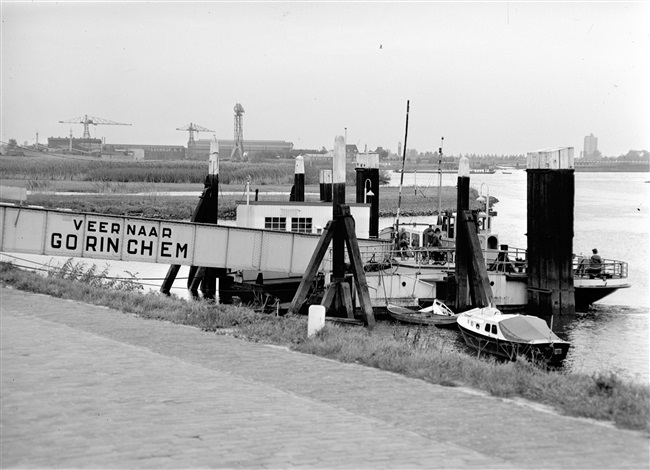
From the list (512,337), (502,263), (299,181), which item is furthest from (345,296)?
(299,181)

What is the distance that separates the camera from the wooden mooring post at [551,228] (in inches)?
1303

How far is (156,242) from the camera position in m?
30.9

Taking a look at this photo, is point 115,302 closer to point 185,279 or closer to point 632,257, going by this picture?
point 185,279

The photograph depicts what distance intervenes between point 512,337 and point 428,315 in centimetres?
738

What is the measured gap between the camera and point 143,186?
361ft

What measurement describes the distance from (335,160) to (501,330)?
684 centimetres

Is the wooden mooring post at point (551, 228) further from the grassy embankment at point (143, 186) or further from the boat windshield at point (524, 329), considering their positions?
the grassy embankment at point (143, 186)

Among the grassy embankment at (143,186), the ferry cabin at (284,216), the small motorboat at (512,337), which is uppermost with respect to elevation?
the grassy embankment at (143,186)

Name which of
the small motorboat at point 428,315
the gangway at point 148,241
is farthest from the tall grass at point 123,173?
the small motorboat at point 428,315

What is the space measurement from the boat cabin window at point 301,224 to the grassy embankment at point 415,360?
15458 mm

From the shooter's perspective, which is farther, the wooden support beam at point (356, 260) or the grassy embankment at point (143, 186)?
the grassy embankment at point (143, 186)

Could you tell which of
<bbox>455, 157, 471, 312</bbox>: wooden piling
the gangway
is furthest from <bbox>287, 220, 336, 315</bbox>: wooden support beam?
<bbox>455, 157, 471, 312</bbox>: wooden piling

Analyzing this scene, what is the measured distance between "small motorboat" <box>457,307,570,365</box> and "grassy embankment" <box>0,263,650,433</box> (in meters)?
7.14

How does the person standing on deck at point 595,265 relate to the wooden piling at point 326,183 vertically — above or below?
below
